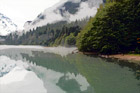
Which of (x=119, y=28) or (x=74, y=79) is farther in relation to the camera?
(x=119, y=28)

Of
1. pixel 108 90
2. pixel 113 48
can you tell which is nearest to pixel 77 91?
pixel 108 90

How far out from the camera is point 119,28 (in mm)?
51375

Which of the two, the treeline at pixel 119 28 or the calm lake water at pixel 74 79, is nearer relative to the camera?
the calm lake water at pixel 74 79

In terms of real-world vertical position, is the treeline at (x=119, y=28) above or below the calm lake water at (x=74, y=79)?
above

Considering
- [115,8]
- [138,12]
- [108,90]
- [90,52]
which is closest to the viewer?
[108,90]

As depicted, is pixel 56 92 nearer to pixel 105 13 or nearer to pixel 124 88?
pixel 124 88

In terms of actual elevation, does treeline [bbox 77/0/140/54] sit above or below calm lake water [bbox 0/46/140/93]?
above

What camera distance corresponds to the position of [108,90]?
659 inches

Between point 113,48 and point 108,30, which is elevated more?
point 108,30

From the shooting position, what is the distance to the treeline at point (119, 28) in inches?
1981

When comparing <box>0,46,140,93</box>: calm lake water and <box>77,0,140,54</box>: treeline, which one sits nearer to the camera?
<box>0,46,140,93</box>: calm lake water

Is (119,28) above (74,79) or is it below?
above

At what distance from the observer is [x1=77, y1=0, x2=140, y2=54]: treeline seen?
1981 inches

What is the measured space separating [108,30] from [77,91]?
38.7m
